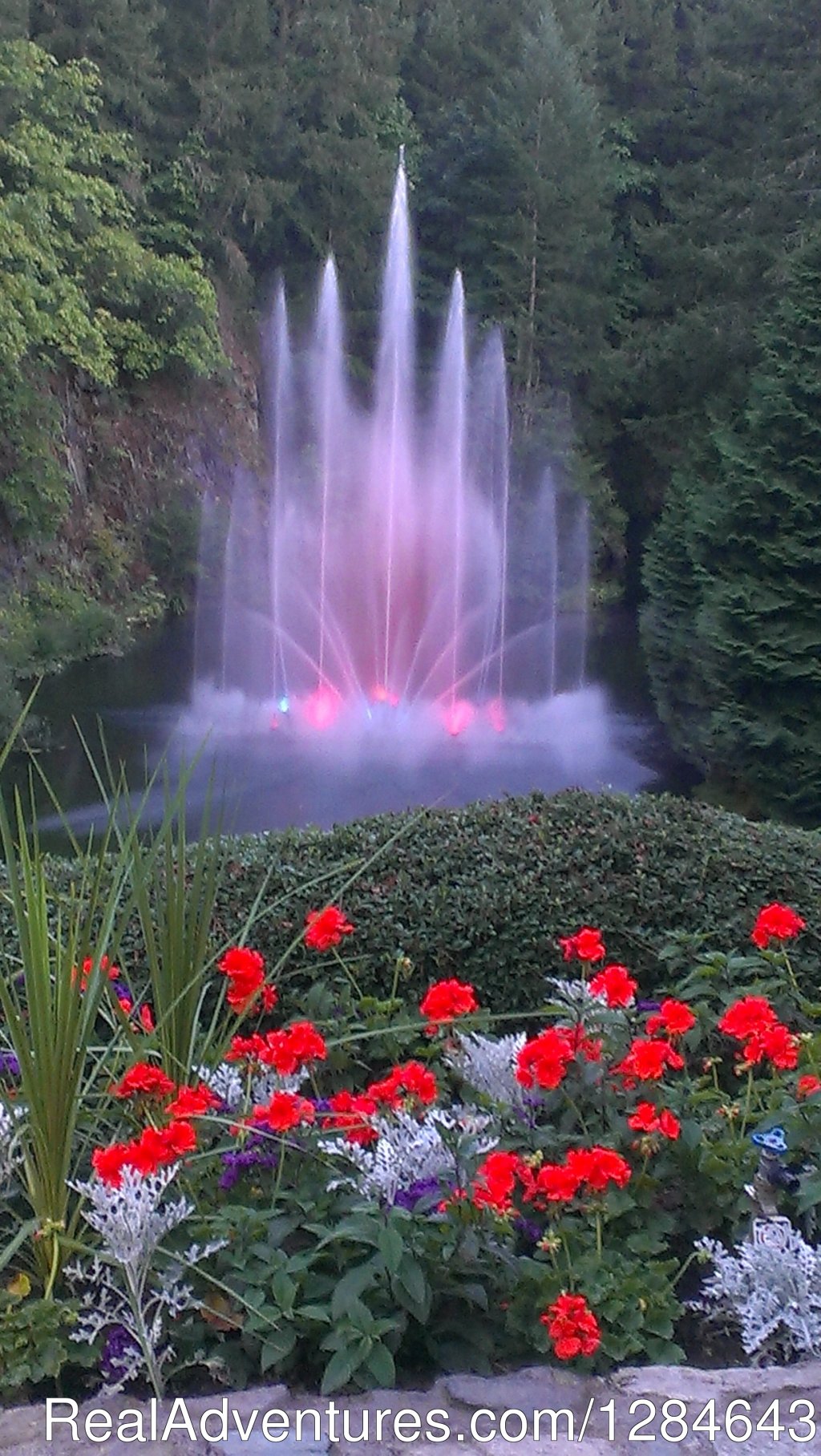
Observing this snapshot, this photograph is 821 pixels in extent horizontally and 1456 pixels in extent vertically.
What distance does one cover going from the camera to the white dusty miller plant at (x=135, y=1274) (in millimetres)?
1613

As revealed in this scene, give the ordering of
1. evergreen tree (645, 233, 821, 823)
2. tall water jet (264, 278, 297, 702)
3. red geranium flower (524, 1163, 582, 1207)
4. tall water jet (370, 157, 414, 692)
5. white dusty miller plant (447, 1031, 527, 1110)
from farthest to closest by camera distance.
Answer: tall water jet (264, 278, 297, 702) → tall water jet (370, 157, 414, 692) → evergreen tree (645, 233, 821, 823) → white dusty miller plant (447, 1031, 527, 1110) → red geranium flower (524, 1163, 582, 1207)

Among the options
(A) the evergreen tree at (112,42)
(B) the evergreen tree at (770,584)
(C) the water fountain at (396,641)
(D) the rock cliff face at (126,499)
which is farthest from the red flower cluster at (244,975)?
(A) the evergreen tree at (112,42)

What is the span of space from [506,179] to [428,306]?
7.01 feet

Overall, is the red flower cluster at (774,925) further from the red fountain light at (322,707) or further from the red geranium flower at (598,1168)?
the red fountain light at (322,707)

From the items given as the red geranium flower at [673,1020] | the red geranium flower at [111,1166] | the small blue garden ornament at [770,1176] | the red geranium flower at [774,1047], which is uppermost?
the red geranium flower at [673,1020]

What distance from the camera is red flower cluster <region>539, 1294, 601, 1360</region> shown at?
1573 mm

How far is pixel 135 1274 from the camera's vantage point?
1631 mm

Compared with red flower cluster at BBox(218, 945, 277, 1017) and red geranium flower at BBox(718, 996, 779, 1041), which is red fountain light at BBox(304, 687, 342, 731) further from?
red geranium flower at BBox(718, 996, 779, 1041)

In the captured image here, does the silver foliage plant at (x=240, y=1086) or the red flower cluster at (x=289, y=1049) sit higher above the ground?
the red flower cluster at (x=289, y=1049)

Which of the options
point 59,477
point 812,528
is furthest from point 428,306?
point 812,528

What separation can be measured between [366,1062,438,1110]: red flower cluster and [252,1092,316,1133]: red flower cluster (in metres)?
0.11

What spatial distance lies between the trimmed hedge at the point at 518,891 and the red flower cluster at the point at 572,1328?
131 centimetres

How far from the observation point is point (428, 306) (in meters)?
19.2

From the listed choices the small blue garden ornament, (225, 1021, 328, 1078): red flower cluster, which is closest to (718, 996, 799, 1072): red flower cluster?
the small blue garden ornament
